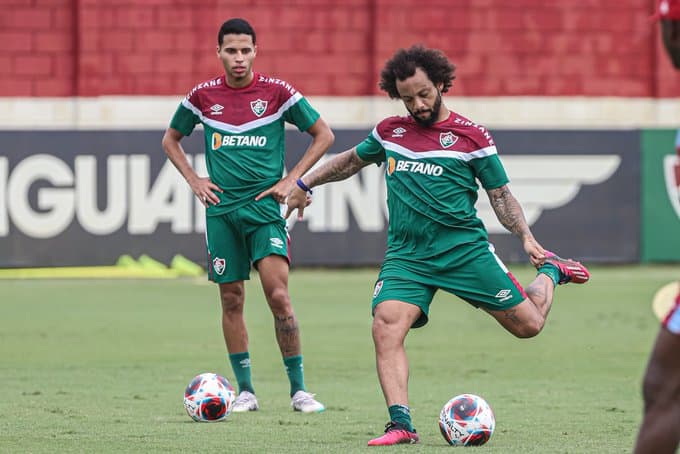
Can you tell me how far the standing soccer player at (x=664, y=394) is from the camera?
15.6ft

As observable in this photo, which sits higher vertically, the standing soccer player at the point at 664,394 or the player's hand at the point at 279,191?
the standing soccer player at the point at 664,394

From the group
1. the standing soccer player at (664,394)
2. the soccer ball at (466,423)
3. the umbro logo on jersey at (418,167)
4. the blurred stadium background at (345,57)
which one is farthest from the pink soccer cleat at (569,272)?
the blurred stadium background at (345,57)

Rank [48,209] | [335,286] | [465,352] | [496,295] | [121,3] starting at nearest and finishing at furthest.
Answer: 1. [496,295]
2. [465,352]
3. [335,286]
4. [48,209]
5. [121,3]

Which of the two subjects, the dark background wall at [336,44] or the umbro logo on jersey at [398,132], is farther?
the dark background wall at [336,44]

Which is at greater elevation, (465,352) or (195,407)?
(195,407)

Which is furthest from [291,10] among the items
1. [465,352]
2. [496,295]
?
[496,295]

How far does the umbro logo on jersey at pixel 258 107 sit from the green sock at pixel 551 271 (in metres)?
2.13

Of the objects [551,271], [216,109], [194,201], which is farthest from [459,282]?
[194,201]

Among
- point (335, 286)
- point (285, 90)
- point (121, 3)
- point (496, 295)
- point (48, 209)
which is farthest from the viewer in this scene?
point (121, 3)

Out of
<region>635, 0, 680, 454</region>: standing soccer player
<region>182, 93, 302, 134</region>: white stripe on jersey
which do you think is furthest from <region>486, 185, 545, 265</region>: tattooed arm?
<region>635, 0, 680, 454</region>: standing soccer player

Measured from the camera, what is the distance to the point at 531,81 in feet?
81.0

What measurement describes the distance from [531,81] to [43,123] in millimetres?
8562

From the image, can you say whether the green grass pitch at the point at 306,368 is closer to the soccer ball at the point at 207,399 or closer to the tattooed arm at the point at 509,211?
the soccer ball at the point at 207,399

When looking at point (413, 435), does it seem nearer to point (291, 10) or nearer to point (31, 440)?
point (31, 440)
